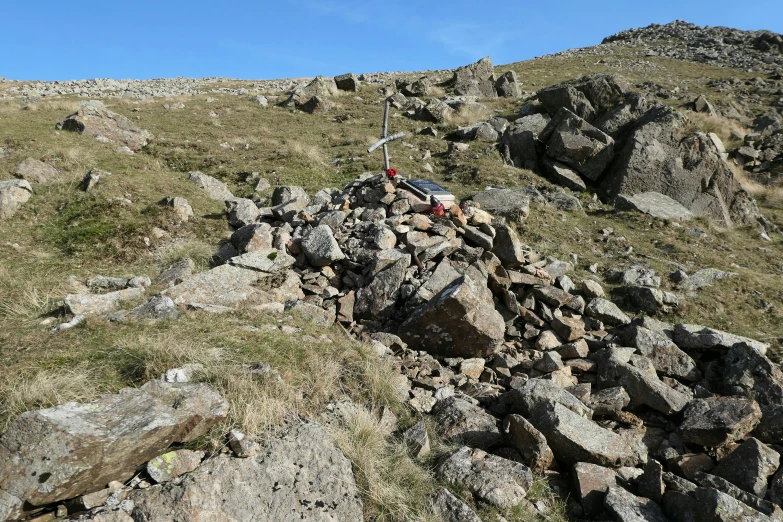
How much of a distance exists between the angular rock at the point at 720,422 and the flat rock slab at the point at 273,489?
14.1 feet

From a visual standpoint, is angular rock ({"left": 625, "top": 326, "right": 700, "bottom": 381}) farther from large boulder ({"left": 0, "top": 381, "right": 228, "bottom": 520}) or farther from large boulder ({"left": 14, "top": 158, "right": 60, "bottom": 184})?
large boulder ({"left": 14, "top": 158, "right": 60, "bottom": 184})

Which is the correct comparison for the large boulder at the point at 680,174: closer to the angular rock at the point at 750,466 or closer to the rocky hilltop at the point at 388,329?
the rocky hilltop at the point at 388,329

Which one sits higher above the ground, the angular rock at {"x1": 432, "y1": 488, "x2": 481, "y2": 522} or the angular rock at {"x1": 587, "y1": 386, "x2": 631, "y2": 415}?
the angular rock at {"x1": 587, "y1": 386, "x2": 631, "y2": 415}

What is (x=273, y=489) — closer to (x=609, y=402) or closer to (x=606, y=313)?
A: (x=609, y=402)

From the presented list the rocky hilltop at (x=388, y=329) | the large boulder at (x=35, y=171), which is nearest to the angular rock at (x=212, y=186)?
the rocky hilltop at (x=388, y=329)

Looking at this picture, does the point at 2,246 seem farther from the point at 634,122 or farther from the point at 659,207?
the point at 634,122

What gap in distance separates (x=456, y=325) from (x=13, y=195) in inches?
448

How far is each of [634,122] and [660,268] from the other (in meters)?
9.29

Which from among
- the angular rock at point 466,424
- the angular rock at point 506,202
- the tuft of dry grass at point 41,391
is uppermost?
the angular rock at point 506,202

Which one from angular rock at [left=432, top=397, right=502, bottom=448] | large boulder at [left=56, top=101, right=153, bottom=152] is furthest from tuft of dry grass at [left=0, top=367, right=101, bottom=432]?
large boulder at [left=56, top=101, right=153, bottom=152]

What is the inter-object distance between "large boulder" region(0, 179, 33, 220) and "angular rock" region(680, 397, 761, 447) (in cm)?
1426

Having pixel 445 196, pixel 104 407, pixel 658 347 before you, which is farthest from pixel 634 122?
pixel 104 407

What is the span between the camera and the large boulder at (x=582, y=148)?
18125mm

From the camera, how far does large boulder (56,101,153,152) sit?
17.3 meters
